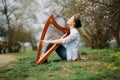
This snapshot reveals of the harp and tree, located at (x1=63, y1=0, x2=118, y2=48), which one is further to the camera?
tree, located at (x1=63, y1=0, x2=118, y2=48)

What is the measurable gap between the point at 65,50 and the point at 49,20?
120 cm

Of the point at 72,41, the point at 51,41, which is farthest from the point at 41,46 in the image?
the point at 72,41

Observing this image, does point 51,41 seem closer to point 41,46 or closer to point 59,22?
point 41,46

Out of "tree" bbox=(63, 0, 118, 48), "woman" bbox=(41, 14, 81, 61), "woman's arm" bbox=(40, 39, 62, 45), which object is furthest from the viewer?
"tree" bbox=(63, 0, 118, 48)

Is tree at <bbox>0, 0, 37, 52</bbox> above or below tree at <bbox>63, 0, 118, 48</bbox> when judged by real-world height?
above

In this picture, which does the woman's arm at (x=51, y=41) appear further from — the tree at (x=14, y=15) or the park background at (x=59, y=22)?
the tree at (x=14, y=15)

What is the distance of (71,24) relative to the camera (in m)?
10.9

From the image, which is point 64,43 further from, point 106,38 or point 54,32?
point 106,38

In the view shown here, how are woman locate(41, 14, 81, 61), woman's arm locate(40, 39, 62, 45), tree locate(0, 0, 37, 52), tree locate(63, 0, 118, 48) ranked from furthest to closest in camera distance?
tree locate(0, 0, 37, 52), tree locate(63, 0, 118, 48), woman locate(41, 14, 81, 61), woman's arm locate(40, 39, 62, 45)

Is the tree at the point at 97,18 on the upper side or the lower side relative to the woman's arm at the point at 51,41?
upper

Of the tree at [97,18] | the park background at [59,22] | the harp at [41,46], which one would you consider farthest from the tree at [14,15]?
the harp at [41,46]

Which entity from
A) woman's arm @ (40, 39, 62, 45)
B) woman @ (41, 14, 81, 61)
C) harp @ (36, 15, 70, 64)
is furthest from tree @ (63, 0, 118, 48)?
woman's arm @ (40, 39, 62, 45)

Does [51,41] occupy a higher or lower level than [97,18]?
lower

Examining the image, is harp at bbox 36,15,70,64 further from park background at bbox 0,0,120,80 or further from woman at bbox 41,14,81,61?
park background at bbox 0,0,120,80
